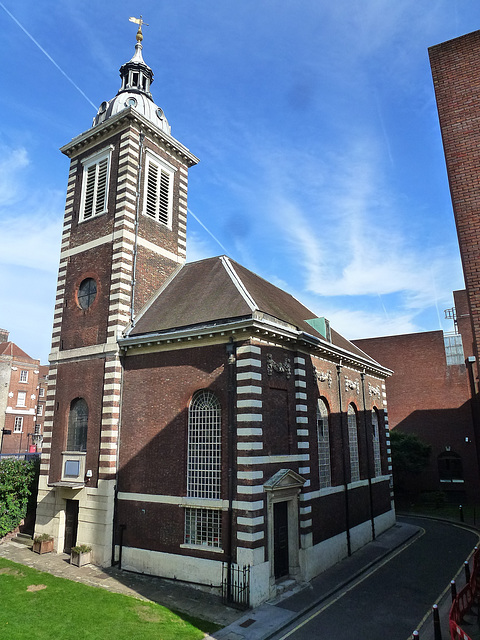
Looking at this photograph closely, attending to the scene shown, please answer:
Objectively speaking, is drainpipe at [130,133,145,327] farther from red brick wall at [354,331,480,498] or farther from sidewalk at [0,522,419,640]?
red brick wall at [354,331,480,498]

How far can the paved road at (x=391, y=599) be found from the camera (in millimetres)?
12359

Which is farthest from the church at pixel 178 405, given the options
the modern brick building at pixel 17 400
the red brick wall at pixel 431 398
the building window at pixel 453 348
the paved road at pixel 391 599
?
the modern brick building at pixel 17 400

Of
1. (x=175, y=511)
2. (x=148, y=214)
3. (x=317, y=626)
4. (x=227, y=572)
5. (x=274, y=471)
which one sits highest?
(x=148, y=214)

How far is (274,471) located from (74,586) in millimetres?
7699

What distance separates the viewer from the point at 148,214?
22859 millimetres

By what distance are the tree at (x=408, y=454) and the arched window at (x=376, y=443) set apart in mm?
8542

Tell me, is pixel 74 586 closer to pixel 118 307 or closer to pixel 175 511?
pixel 175 511

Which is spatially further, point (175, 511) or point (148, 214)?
point (148, 214)

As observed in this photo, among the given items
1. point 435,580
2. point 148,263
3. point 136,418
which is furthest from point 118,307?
point 435,580

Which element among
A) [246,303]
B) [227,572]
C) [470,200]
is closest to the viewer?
[470,200]

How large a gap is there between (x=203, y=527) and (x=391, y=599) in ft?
21.6

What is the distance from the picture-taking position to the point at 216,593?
14.6 m

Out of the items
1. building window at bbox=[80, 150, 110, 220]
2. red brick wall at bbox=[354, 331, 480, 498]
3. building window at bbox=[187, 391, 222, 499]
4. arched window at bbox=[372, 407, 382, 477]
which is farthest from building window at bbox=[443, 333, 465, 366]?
building window at bbox=[80, 150, 110, 220]

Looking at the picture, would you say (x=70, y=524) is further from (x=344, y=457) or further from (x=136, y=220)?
(x=136, y=220)
